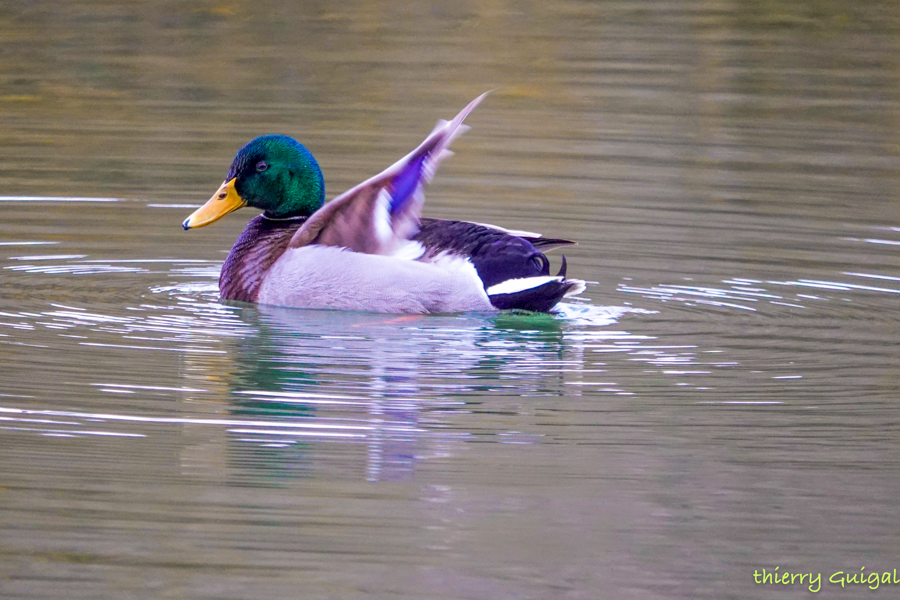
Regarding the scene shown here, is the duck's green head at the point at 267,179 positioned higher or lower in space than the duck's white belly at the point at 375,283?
higher

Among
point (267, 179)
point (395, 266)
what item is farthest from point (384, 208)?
point (267, 179)

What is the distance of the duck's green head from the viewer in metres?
8.26

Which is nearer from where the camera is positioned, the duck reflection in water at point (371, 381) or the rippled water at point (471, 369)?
the rippled water at point (471, 369)

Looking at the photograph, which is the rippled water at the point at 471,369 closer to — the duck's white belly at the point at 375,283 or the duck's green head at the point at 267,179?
the duck's white belly at the point at 375,283

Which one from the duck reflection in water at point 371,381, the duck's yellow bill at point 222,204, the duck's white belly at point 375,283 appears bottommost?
the duck reflection in water at point 371,381

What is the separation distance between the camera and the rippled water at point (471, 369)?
15.1ft

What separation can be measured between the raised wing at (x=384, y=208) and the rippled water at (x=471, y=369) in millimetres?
381

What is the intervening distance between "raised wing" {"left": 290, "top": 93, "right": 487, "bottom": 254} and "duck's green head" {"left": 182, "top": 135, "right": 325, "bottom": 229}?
2.09 ft

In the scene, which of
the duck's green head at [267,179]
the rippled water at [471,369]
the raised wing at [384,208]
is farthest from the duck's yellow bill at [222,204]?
the raised wing at [384,208]

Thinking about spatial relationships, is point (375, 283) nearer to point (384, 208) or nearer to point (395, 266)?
point (395, 266)

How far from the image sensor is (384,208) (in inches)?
287

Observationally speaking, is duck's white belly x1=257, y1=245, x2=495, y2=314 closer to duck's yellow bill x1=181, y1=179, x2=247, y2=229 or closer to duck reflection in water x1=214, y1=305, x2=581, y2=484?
duck reflection in water x1=214, y1=305, x2=581, y2=484

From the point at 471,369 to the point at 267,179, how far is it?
2.22 meters

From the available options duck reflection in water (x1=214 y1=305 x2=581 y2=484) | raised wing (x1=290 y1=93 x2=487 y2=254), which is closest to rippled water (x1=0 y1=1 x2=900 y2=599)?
duck reflection in water (x1=214 y1=305 x2=581 y2=484)
